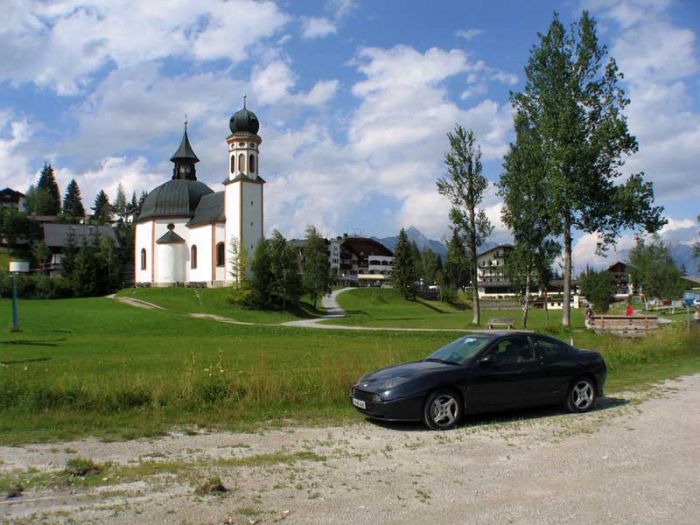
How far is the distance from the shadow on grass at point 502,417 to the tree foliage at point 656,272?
68.7 m

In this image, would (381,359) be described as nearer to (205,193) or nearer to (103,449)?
(103,449)

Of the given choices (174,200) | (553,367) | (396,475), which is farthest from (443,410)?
(174,200)

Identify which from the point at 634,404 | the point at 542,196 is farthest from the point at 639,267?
the point at 634,404

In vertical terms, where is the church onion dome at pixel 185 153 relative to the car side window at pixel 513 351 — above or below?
above

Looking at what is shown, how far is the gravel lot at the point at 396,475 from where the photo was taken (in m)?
5.63

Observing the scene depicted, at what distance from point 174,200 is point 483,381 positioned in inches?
2791

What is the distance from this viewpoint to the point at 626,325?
27.6 meters

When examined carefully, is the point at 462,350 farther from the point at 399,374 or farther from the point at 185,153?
the point at 185,153

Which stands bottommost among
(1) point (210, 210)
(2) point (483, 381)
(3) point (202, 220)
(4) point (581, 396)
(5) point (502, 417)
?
(5) point (502, 417)

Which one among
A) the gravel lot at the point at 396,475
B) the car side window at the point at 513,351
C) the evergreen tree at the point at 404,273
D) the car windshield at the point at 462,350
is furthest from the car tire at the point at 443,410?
the evergreen tree at the point at 404,273

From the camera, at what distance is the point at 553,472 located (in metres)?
7.06

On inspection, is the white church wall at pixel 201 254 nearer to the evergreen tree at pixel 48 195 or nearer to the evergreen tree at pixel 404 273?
the evergreen tree at pixel 404 273

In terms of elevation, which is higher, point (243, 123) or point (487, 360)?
point (243, 123)

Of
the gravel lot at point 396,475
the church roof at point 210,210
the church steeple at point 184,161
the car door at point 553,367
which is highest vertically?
the church steeple at point 184,161
